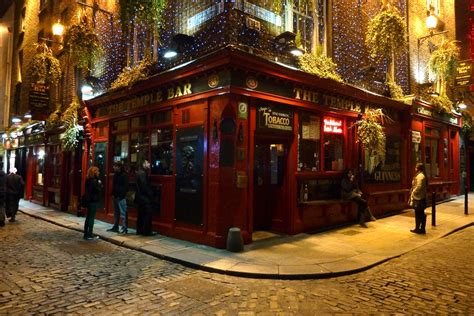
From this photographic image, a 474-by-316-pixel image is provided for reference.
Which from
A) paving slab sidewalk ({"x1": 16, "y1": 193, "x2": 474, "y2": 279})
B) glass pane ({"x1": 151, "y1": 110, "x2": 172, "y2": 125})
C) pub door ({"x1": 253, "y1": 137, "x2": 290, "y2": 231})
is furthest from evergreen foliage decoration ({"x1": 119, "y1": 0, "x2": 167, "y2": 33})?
paving slab sidewalk ({"x1": 16, "y1": 193, "x2": 474, "y2": 279})

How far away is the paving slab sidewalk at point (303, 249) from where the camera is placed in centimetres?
624

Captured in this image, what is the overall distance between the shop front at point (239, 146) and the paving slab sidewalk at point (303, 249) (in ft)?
1.79

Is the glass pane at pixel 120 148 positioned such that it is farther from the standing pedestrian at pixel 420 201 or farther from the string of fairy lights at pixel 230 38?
the standing pedestrian at pixel 420 201

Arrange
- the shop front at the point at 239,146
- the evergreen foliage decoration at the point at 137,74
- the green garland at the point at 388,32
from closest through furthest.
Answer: the shop front at the point at 239,146
the evergreen foliage decoration at the point at 137,74
the green garland at the point at 388,32

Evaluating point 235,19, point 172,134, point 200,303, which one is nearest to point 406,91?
point 235,19

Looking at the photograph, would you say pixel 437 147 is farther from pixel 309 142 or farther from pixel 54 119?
pixel 54 119

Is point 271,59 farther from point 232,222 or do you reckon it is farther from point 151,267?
point 151,267

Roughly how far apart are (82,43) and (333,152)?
924 cm

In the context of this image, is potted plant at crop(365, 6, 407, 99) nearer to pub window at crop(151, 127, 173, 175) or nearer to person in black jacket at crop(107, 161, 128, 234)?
pub window at crop(151, 127, 173, 175)

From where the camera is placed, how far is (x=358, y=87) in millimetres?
11836

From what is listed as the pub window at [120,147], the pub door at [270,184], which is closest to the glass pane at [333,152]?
the pub door at [270,184]

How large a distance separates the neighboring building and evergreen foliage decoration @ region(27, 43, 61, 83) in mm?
1093

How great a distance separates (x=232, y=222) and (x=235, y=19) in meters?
4.93

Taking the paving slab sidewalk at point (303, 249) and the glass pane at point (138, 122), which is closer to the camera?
the paving slab sidewalk at point (303, 249)
